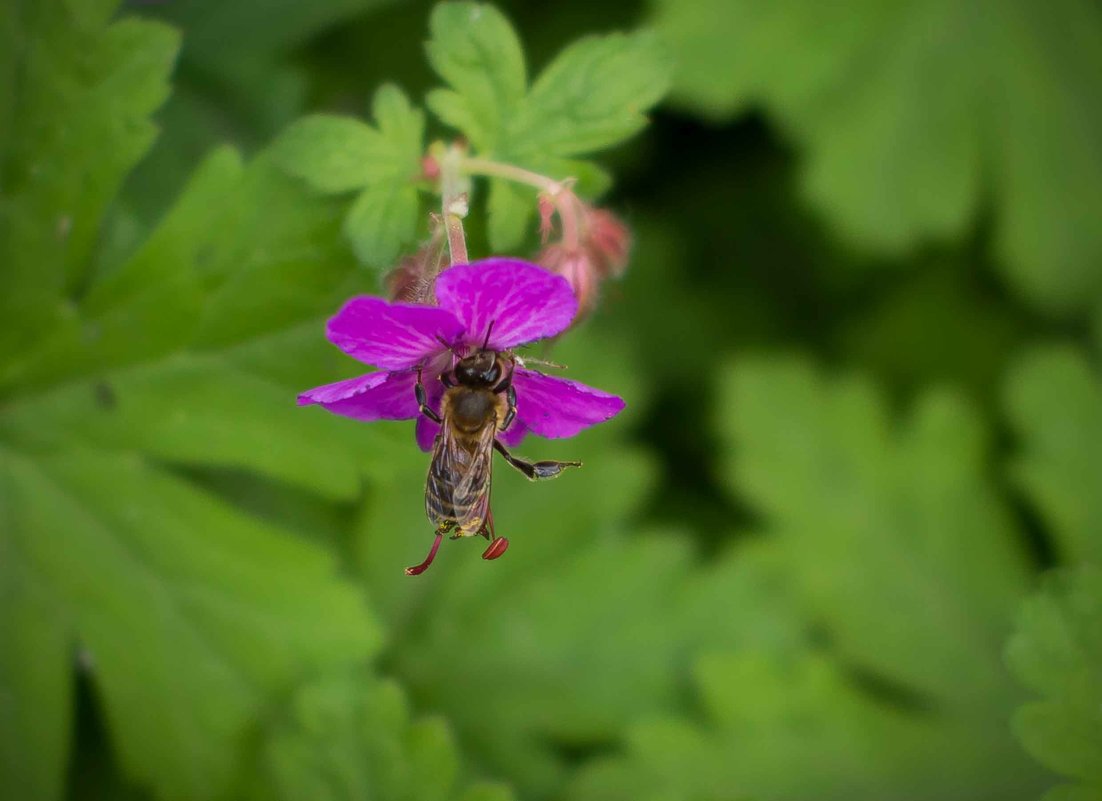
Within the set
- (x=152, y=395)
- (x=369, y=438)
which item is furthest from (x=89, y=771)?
(x=369, y=438)

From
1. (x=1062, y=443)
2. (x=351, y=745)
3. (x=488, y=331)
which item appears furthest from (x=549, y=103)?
(x=1062, y=443)

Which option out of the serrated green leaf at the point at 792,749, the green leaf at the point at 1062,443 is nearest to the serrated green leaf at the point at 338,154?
the serrated green leaf at the point at 792,749

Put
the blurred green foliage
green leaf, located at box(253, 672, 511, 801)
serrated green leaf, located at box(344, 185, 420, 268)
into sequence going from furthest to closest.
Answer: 1. green leaf, located at box(253, 672, 511, 801)
2. the blurred green foliage
3. serrated green leaf, located at box(344, 185, 420, 268)

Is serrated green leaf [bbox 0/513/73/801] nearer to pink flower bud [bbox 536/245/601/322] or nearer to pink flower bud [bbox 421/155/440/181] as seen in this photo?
pink flower bud [bbox 421/155/440/181]

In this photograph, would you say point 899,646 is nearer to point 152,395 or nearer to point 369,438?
point 369,438

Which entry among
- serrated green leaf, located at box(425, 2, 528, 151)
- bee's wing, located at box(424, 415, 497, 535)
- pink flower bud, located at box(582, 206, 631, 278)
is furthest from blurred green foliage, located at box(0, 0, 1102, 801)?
bee's wing, located at box(424, 415, 497, 535)

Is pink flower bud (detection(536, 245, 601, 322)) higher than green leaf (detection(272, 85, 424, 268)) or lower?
lower
